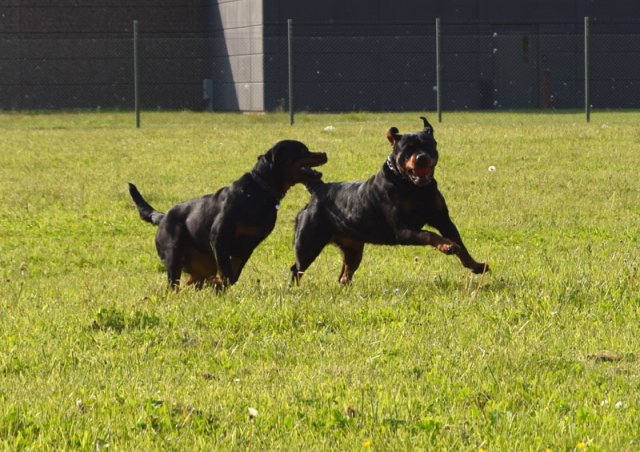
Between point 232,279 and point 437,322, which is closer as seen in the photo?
point 437,322

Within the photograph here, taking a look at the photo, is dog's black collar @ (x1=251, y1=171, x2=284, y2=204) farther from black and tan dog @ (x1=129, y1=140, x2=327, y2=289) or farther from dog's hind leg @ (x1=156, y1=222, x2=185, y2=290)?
dog's hind leg @ (x1=156, y1=222, x2=185, y2=290)

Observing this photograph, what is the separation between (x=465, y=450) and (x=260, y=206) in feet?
12.3

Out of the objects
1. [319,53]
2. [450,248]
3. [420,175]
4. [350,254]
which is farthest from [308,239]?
[319,53]

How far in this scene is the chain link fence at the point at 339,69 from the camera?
3291 cm

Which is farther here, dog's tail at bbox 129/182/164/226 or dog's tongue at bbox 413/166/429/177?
dog's tail at bbox 129/182/164/226

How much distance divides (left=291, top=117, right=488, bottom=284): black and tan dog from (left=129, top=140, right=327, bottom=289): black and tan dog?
266 millimetres

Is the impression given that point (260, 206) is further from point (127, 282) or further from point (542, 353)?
point (542, 353)

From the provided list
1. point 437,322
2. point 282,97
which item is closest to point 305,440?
point 437,322

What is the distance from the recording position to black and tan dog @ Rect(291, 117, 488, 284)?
743 cm

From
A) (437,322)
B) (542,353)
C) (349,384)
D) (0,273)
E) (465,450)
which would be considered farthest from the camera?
(0,273)

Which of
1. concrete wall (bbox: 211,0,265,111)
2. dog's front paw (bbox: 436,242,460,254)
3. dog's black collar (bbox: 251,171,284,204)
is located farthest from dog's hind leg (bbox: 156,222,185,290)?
concrete wall (bbox: 211,0,265,111)

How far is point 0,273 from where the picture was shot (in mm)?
9453

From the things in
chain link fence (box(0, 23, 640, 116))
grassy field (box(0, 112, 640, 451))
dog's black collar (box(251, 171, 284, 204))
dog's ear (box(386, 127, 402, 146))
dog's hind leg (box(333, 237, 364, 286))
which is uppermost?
chain link fence (box(0, 23, 640, 116))

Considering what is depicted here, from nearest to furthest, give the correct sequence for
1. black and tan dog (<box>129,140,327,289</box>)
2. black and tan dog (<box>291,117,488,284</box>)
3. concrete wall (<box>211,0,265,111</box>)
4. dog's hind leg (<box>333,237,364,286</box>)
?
black and tan dog (<box>291,117,488,284</box>) < black and tan dog (<box>129,140,327,289</box>) < dog's hind leg (<box>333,237,364,286</box>) < concrete wall (<box>211,0,265,111</box>)
